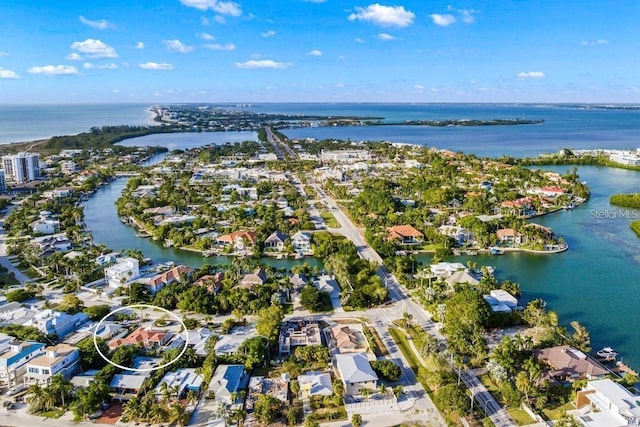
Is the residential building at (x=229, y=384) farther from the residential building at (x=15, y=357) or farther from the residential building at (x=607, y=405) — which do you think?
the residential building at (x=607, y=405)

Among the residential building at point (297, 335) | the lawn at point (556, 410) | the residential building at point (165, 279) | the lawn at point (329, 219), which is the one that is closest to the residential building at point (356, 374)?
the residential building at point (297, 335)

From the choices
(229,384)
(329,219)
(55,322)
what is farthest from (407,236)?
(55,322)

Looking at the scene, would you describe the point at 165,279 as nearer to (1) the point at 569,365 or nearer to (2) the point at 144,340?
(2) the point at 144,340

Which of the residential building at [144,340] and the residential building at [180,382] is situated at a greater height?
the residential building at [144,340]

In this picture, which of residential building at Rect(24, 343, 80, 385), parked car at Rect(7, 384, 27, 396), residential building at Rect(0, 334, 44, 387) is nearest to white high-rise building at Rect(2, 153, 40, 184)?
residential building at Rect(0, 334, 44, 387)

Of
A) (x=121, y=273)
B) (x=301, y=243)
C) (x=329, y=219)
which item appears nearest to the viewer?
(x=121, y=273)

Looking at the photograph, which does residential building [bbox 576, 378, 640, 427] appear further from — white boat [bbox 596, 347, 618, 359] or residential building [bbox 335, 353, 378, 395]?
residential building [bbox 335, 353, 378, 395]

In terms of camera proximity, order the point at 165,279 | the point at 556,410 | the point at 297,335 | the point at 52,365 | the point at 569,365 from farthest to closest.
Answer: the point at 165,279, the point at 297,335, the point at 569,365, the point at 52,365, the point at 556,410
